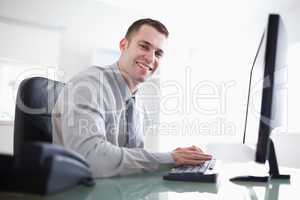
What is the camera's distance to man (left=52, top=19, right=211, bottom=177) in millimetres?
850

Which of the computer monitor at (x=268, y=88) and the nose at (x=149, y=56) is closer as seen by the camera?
the computer monitor at (x=268, y=88)

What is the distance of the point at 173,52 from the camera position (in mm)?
4840

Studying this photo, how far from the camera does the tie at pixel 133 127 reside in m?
1.22

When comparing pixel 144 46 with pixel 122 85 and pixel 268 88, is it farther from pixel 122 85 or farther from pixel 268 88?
pixel 268 88

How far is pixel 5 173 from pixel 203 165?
67 cm

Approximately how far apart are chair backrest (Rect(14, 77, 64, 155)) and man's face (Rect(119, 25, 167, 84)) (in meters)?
0.37

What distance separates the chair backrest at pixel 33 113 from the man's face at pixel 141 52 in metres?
0.37

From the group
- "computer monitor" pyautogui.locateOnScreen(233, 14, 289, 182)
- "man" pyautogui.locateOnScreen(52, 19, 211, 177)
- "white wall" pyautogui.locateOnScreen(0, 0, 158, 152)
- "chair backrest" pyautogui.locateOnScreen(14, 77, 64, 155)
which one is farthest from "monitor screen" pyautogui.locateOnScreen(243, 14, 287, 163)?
"white wall" pyautogui.locateOnScreen(0, 0, 158, 152)

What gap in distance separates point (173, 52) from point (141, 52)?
12.1ft

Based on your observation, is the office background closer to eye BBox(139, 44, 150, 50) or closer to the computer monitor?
eye BBox(139, 44, 150, 50)

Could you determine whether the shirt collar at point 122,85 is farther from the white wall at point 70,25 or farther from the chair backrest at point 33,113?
the white wall at point 70,25

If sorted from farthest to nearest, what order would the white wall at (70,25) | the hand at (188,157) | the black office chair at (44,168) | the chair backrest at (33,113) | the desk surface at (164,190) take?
the white wall at (70,25), the chair backrest at (33,113), the hand at (188,157), the desk surface at (164,190), the black office chair at (44,168)

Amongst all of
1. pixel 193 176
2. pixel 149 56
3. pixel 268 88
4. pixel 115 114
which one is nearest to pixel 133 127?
pixel 115 114

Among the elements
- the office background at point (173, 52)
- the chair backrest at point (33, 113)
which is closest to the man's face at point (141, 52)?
the chair backrest at point (33, 113)
